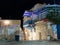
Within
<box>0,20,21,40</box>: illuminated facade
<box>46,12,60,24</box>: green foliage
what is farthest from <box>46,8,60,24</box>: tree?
<box>0,20,21,40</box>: illuminated facade

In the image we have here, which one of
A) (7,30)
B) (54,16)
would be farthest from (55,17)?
(7,30)

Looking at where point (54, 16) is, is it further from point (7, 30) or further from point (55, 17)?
point (7, 30)

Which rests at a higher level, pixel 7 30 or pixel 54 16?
pixel 54 16

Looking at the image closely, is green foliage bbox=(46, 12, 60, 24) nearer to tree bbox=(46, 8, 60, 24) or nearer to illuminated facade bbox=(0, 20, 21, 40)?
tree bbox=(46, 8, 60, 24)

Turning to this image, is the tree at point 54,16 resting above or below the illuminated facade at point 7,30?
above

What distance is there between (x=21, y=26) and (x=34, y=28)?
257 millimetres

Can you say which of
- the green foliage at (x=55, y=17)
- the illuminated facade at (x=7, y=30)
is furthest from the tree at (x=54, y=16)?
the illuminated facade at (x=7, y=30)

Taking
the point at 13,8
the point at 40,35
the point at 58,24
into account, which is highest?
the point at 13,8

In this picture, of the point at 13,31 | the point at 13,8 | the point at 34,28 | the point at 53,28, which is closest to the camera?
the point at 53,28

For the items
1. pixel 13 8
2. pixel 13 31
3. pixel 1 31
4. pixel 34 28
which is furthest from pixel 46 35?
pixel 13 8

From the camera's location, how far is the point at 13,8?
325cm

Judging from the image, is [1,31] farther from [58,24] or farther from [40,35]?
[58,24]

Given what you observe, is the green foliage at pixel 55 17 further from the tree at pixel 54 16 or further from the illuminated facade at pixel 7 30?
the illuminated facade at pixel 7 30

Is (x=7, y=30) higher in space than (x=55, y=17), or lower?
lower
